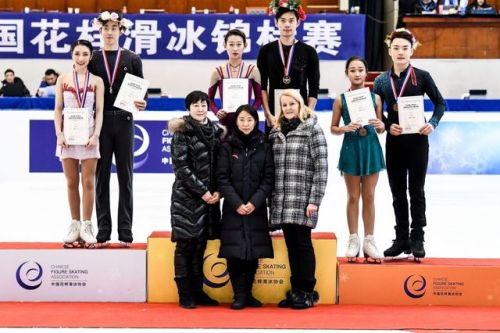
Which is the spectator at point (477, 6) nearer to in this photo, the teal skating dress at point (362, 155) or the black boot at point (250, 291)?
the teal skating dress at point (362, 155)

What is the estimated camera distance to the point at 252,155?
539cm

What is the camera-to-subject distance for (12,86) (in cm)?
1330

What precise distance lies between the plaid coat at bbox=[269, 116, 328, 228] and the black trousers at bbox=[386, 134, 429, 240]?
0.62 meters

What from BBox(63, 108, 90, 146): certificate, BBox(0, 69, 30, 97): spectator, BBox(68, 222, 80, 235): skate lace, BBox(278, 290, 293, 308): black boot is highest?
BBox(0, 69, 30, 97): spectator

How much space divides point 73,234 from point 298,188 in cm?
162

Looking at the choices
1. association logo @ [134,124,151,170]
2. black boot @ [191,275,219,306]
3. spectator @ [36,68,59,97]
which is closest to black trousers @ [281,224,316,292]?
black boot @ [191,275,219,306]

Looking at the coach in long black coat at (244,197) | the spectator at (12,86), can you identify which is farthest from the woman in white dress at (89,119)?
the spectator at (12,86)

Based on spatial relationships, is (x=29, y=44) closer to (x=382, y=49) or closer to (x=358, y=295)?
(x=382, y=49)

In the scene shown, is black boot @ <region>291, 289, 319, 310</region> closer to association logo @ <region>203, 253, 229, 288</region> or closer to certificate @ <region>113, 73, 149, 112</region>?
association logo @ <region>203, 253, 229, 288</region>

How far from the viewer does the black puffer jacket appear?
5.35 m

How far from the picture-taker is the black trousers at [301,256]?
17.7 ft

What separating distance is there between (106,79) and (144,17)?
895cm

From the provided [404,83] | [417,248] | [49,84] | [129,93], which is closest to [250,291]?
[417,248]

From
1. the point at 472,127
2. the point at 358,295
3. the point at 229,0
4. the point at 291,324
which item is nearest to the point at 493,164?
the point at 472,127
